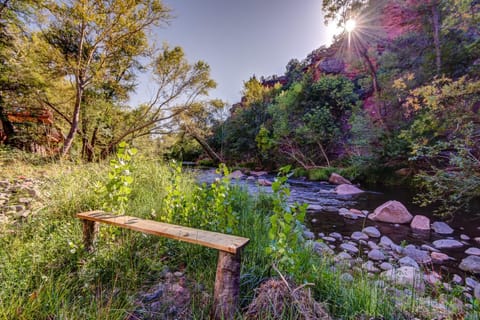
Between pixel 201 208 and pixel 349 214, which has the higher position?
pixel 201 208

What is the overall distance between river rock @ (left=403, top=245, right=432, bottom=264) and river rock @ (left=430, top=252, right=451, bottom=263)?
51 mm

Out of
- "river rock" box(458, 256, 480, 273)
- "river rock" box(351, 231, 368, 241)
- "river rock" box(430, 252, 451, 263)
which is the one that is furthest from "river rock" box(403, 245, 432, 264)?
"river rock" box(351, 231, 368, 241)

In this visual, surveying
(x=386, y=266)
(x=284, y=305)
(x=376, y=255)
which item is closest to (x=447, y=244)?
(x=376, y=255)

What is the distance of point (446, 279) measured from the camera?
221cm

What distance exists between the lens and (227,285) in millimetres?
1113

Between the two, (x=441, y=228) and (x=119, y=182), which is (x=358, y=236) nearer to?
(x=441, y=228)

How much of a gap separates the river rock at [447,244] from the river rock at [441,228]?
1.52ft

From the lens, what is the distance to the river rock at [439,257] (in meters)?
2.64

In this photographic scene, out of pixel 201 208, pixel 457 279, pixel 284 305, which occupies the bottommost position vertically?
pixel 457 279

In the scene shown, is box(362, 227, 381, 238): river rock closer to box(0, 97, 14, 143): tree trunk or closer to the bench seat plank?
Answer: the bench seat plank

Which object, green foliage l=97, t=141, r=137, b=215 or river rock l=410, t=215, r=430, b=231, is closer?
green foliage l=97, t=141, r=137, b=215

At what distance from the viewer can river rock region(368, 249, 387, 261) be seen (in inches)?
103

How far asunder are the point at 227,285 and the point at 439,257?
3317 millimetres

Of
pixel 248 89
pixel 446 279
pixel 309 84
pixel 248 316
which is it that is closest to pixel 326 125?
pixel 309 84
